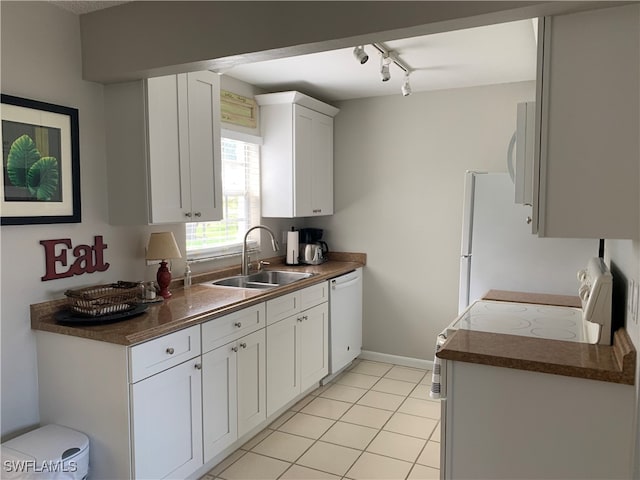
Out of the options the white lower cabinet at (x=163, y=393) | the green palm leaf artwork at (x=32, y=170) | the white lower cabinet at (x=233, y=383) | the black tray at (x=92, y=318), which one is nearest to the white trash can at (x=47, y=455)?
the white lower cabinet at (x=163, y=393)

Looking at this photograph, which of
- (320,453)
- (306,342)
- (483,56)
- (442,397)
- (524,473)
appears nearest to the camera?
(524,473)

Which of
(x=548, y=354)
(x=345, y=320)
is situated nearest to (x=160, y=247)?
(x=345, y=320)

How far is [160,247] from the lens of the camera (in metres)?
2.77

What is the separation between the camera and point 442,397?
1.89 metres

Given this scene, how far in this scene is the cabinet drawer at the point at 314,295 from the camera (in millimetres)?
3473

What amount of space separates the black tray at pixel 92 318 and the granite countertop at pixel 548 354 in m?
1.50

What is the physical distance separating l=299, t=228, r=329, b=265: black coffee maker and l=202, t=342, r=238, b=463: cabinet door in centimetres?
166

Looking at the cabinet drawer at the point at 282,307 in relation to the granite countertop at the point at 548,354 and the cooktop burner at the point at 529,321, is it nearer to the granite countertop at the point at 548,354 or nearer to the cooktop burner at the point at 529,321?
the cooktop burner at the point at 529,321

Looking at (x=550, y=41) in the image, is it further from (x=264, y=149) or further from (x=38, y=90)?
(x=264, y=149)

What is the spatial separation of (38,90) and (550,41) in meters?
2.25

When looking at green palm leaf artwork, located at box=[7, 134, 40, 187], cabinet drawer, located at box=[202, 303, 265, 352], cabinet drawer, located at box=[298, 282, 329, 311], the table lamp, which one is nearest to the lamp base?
the table lamp

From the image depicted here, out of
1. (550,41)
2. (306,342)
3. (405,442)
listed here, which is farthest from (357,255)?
(550,41)

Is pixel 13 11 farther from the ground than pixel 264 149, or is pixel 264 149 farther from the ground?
pixel 13 11

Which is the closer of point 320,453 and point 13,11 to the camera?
point 13,11
